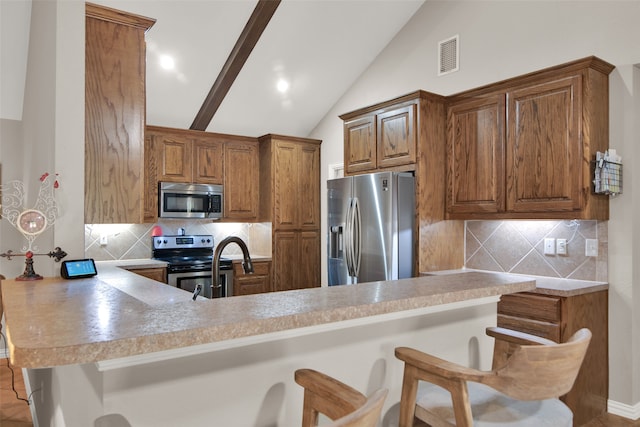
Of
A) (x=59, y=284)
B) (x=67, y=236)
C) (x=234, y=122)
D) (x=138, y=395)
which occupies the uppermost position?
(x=234, y=122)

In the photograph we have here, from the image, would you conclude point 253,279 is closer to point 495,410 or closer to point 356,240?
point 356,240

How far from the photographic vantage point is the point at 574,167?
284 centimetres

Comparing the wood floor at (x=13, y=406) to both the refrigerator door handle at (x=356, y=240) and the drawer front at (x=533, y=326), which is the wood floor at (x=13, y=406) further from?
the drawer front at (x=533, y=326)

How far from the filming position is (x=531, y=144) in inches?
122

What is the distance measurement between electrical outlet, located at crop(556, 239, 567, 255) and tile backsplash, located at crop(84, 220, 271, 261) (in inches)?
123

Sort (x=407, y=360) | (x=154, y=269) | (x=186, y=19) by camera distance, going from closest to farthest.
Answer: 1. (x=407, y=360)
2. (x=186, y=19)
3. (x=154, y=269)

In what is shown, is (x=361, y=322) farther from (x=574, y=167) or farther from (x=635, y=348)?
(x=635, y=348)

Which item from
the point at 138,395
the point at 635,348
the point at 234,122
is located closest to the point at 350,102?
the point at 234,122

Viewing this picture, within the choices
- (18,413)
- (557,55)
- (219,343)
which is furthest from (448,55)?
(18,413)

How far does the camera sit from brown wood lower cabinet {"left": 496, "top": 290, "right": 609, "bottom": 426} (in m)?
2.67

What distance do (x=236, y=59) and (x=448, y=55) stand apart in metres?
2.14

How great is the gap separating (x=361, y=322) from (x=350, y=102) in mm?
4162

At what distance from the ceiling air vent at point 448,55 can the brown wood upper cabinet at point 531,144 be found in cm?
53

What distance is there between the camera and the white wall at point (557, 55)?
2.89m
